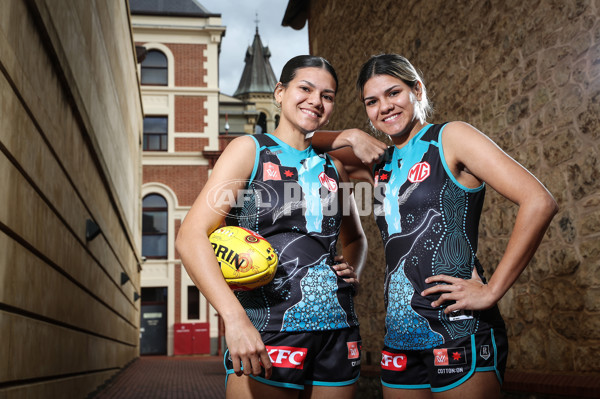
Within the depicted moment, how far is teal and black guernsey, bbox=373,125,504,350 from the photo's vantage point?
2.19m

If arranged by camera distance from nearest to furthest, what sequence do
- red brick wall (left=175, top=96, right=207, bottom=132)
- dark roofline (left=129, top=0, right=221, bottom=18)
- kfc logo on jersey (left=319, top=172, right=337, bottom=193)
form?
kfc logo on jersey (left=319, top=172, right=337, bottom=193) → red brick wall (left=175, top=96, right=207, bottom=132) → dark roofline (left=129, top=0, right=221, bottom=18)

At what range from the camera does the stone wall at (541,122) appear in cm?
461

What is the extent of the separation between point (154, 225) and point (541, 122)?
77.8 ft

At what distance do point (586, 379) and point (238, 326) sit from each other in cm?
335

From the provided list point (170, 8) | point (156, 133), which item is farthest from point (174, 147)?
point (170, 8)

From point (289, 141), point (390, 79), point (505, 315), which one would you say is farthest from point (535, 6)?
point (289, 141)

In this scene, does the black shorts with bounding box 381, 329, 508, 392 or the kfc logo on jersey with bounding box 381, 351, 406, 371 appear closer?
the black shorts with bounding box 381, 329, 508, 392

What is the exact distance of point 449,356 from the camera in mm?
2123

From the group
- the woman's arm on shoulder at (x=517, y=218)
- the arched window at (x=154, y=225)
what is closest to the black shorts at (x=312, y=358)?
the woman's arm on shoulder at (x=517, y=218)

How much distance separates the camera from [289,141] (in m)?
2.52

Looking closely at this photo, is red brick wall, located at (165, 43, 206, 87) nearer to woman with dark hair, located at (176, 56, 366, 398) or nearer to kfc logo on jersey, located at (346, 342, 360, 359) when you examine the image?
woman with dark hair, located at (176, 56, 366, 398)

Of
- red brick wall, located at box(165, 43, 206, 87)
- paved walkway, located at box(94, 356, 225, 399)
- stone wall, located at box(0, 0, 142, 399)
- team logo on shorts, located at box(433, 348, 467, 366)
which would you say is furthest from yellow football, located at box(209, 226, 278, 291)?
red brick wall, located at box(165, 43, 206, 87)

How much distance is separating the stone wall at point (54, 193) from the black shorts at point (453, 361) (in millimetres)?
2526

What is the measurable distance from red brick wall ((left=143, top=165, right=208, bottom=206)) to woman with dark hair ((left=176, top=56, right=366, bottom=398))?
25.3m
